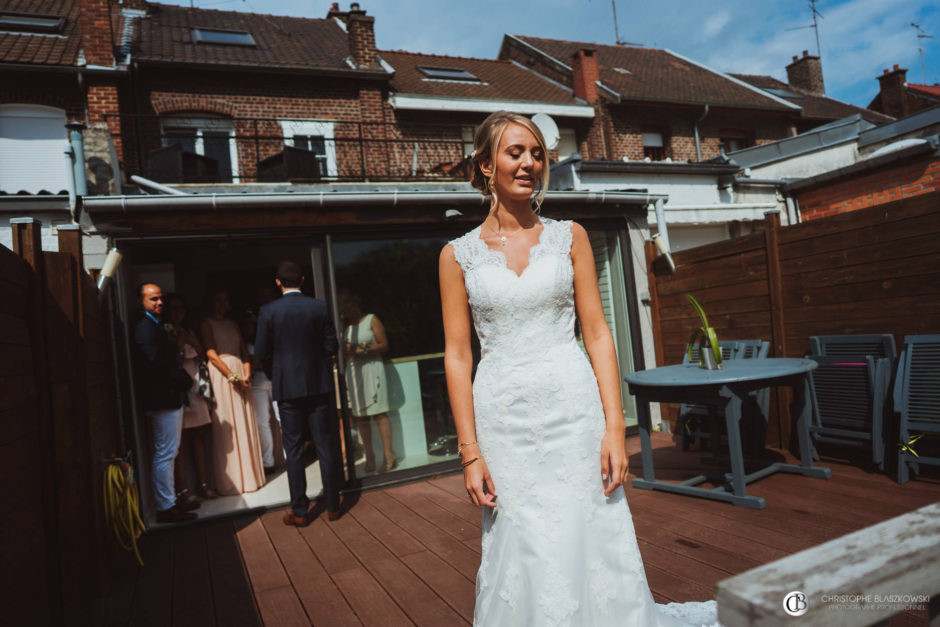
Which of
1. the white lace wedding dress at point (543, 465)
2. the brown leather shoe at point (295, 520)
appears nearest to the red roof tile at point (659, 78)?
the brown leather shoe at point (295, 520)

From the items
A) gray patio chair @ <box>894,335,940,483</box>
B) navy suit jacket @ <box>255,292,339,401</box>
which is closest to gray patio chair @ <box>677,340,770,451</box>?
gray patio chair @ <box>894,335,940,483</box>

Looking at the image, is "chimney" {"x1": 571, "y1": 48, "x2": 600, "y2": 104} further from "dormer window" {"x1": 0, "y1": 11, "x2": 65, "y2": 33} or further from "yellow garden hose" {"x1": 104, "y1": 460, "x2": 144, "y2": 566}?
"yellow garden hose" {"x1": 104, "y1": 460, "x2": 144, "y2": 566}

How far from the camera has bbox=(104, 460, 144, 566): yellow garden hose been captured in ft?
11.3

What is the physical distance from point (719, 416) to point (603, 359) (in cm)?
381

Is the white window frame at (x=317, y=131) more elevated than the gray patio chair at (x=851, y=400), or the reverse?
the white window frame at (x=317, y=131)

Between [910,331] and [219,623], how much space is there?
478cm

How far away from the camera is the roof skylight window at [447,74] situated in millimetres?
15016

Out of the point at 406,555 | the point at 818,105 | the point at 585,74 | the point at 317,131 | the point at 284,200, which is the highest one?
the point at 585,74

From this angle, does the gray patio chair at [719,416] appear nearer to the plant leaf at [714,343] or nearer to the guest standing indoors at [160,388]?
the plant leaf at [714,343]

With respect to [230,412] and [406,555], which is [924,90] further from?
[406,555]

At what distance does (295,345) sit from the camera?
14.2 ft

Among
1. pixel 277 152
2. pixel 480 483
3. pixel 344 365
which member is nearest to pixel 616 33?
pixel 277 152

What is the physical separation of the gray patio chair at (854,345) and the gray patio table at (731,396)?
0.44 metres

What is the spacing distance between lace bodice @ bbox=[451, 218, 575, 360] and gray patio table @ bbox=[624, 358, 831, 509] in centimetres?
221
